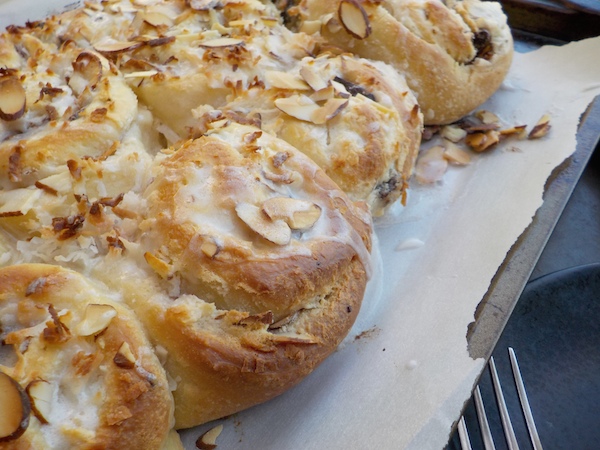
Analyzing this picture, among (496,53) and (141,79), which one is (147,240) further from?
(496,53)

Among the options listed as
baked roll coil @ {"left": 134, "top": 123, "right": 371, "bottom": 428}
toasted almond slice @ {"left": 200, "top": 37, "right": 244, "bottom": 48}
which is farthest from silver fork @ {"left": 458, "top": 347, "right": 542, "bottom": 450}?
toasted almond slice @ {"left": 200, "top": 37, "right": 244, "bottom": 48}

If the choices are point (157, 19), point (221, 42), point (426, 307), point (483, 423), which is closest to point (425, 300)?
point (426, 307)

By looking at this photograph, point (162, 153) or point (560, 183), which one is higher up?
point (162, 153)

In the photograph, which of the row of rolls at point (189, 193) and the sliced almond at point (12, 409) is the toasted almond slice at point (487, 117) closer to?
the row of rolls at point (189, 193)

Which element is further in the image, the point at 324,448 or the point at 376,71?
the point at 376,71

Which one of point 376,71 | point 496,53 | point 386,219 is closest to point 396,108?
point 376,71

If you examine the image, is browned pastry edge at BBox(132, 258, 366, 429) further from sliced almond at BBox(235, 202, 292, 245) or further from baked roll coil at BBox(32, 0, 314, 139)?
baked roll coil at BBox(32, 0, 314, 139)
